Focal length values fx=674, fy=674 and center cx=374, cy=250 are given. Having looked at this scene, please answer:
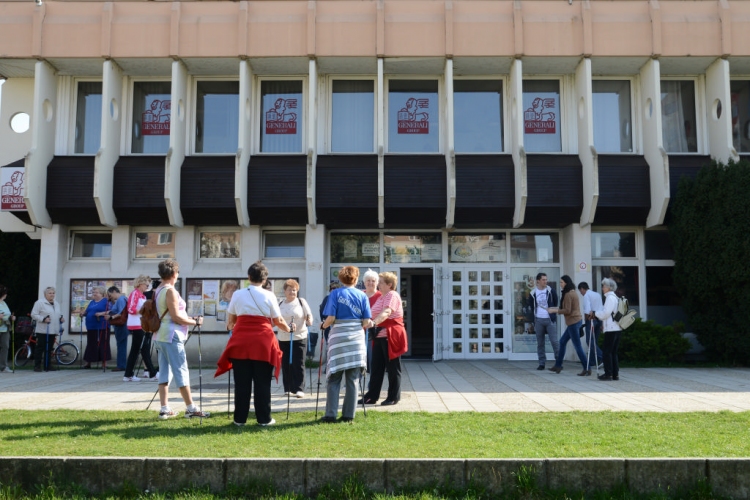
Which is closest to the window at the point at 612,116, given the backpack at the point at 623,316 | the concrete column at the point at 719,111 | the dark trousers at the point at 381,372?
the concrete column at the point at 719,111

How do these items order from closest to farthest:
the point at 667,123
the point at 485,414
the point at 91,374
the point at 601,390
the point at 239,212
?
the point at 485,414 < the point at 601,390 < the point at 91,374 < the point at 239,212 < the point at 667,123

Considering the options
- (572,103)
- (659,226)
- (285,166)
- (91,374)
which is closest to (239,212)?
(285,166)

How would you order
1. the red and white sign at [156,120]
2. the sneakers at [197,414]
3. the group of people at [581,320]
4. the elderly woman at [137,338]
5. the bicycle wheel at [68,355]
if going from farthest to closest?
1. the red and white sign at [156,120]
2. the bicycle wheel at [68,355]
3. the elderly woman at [137,338]
4. the group of people at [581,320]
5. the sneakers at [197,414]

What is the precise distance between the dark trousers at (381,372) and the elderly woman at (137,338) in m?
4.95

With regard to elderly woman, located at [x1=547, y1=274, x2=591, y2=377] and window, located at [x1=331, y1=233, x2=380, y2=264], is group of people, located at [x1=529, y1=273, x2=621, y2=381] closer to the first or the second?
elderly woman, located at [x1=547, y1=274, x2=591, y2=377]

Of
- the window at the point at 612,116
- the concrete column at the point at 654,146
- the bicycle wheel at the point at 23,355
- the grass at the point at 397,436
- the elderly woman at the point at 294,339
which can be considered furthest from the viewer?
the window at the point at 612,116

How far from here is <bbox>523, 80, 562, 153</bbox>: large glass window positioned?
17438 millimetres

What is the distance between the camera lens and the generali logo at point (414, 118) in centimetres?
1747

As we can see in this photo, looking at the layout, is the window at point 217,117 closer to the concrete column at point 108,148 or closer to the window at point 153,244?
the concrete column at point 108,148

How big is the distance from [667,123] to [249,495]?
1572 cm

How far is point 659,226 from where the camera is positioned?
17.0 meters

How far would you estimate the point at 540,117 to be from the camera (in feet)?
57.6

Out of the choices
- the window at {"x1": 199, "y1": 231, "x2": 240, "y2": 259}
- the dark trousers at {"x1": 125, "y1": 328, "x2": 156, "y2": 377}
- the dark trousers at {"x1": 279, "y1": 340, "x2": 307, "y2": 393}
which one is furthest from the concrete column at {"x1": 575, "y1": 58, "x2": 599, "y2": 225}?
the dark trousers at {"x1": 125, "y1": 328, "x2": 156, "y2": 377}

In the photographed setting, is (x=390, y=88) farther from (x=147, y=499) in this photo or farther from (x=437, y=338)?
(x=147, y=499)
